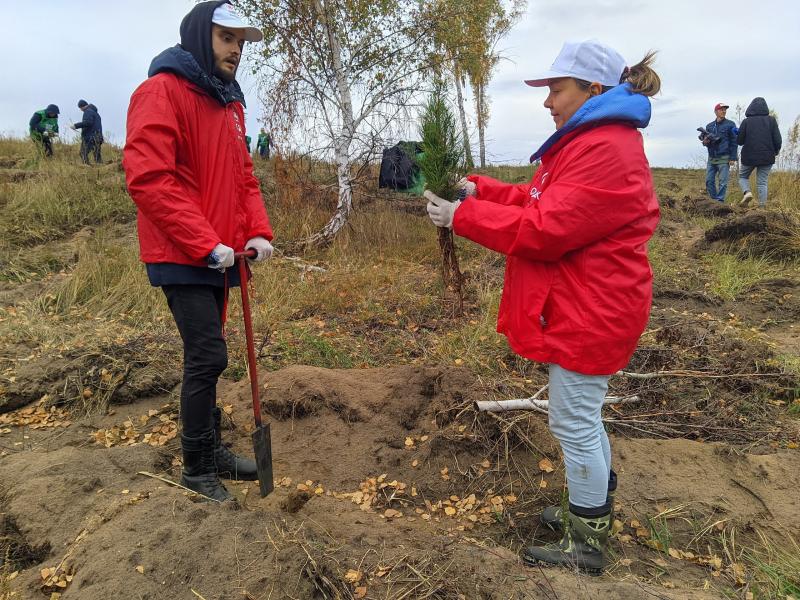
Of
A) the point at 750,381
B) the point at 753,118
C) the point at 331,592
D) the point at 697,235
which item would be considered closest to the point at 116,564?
the point at 331,592

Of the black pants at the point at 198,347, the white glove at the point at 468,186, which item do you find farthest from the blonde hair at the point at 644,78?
the black pants at the point at 198,347

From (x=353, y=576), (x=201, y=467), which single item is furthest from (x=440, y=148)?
(x=353, y=576)

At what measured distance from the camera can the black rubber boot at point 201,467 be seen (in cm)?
267

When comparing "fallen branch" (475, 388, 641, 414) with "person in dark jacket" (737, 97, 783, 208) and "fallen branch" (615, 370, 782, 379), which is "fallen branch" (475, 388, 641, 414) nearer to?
"fallen branch" (615, 370, 782, 379)

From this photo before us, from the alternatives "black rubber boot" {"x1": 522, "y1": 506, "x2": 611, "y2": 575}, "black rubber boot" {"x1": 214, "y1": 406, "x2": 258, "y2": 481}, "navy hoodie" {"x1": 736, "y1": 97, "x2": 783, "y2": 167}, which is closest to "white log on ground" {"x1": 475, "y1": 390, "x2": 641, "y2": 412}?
"black rubber boot" {"x1": 522, "y1": 506, "x2": 611, "y2": 575}

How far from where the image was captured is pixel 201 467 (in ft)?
8.87

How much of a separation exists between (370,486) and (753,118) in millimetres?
10792

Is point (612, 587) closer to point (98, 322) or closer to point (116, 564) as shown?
point (116, 564)

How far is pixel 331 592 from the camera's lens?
1.93m

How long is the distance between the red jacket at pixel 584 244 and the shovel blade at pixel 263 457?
1416 millimetres

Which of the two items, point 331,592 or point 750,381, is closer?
point 331,592

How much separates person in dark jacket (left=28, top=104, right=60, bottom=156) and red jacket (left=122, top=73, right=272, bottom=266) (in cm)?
1319

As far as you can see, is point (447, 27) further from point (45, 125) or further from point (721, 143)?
point (45, 125)

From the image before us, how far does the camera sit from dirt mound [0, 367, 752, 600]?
78.7 inches
